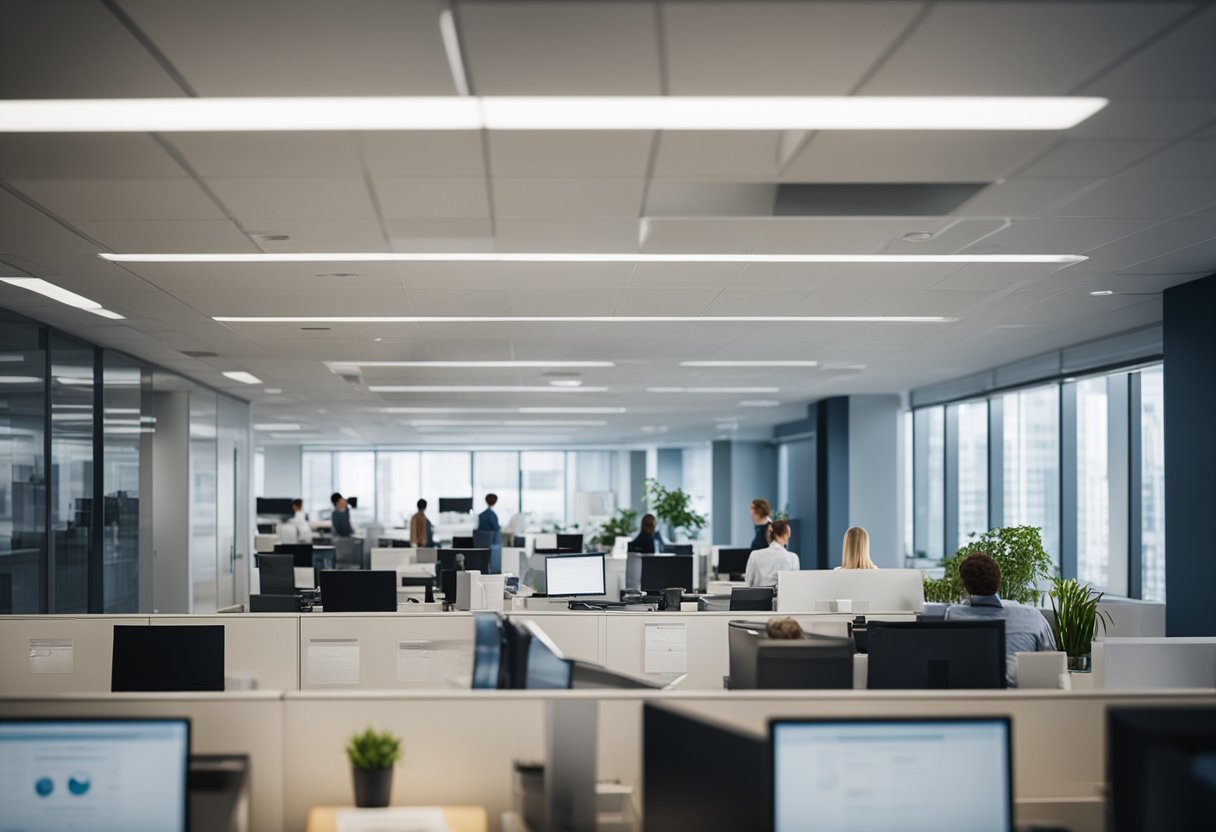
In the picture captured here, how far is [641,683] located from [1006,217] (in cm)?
307

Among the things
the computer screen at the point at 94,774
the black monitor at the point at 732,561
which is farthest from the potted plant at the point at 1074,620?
the black monitor at the point at 732,561

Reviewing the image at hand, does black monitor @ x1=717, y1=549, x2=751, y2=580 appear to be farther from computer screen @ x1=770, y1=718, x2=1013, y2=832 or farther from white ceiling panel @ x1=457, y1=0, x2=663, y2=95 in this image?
computer screen @ x1=770, y1=718, x2=1013, y2=832

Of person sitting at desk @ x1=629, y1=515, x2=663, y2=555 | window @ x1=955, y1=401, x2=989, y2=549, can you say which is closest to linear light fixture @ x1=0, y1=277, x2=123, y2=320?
person sitting at desk @ x1=629, y1=515, x2=663, y2=555

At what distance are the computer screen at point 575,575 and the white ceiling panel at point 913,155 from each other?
14.3 ft

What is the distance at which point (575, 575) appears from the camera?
7875 mm

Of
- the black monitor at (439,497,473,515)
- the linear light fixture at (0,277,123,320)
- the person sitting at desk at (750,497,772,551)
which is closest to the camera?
the linear light fixture at (0,277,123,320)

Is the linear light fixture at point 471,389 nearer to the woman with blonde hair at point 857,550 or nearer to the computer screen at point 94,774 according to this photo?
the woman with blonde hair at point 857,550

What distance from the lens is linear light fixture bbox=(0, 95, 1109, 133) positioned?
10.9 feet

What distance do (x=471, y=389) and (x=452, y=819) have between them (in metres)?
10.3

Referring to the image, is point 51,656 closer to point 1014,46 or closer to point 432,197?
point 432,197

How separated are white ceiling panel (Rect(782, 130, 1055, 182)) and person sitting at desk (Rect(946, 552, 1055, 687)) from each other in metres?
1.64

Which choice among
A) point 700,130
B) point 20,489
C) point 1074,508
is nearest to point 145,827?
point 700,130

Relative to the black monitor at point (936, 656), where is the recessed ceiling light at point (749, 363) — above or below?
above

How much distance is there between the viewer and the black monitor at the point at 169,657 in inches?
152
